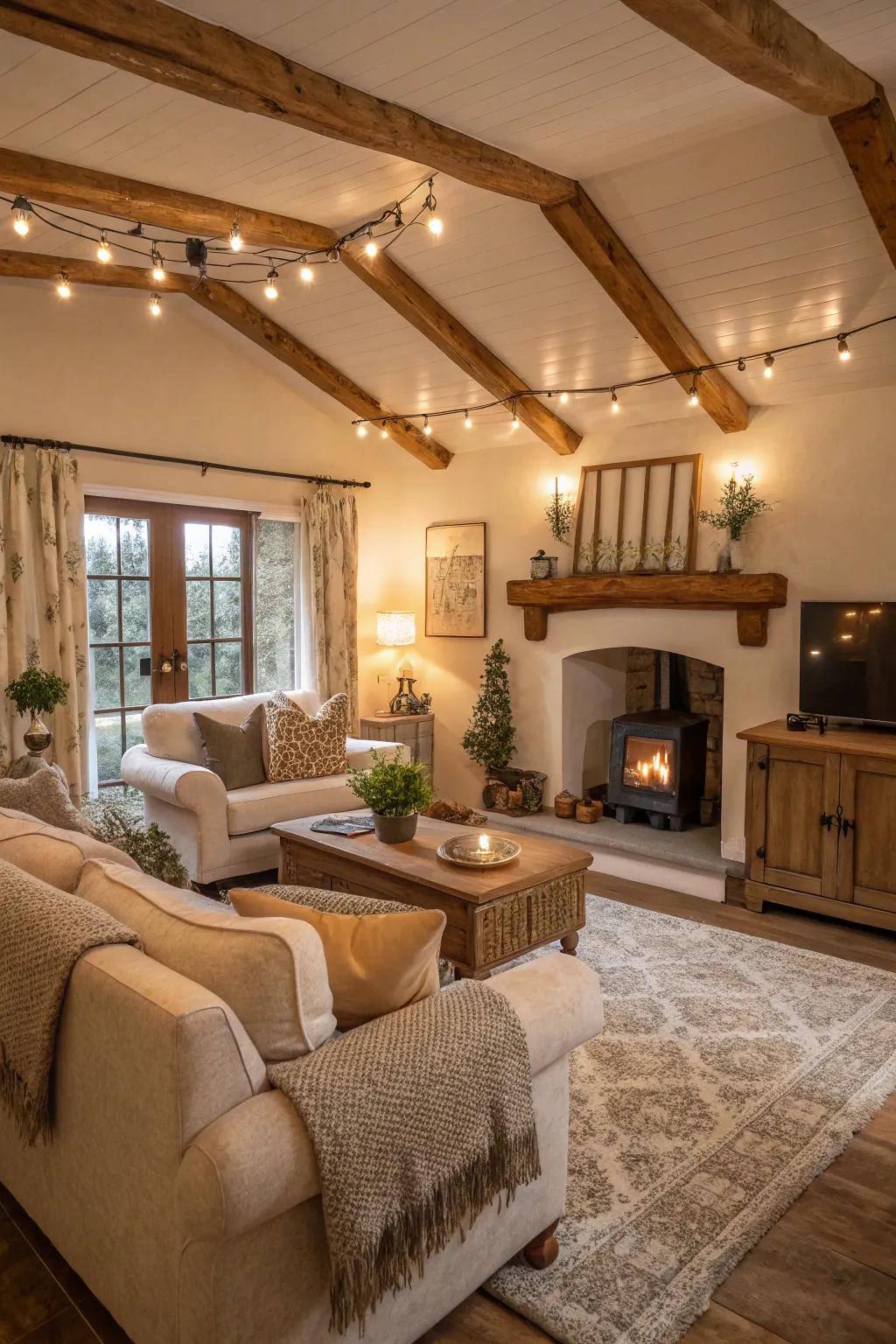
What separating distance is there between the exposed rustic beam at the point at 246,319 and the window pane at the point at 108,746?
2.40m

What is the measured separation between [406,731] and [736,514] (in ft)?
9.18

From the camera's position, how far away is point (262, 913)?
6.33ft

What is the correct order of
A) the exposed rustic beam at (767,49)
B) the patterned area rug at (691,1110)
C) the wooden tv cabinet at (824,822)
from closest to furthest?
the patterned area rug at (691,1110)
the exposed rustic beam at (767,49)
the wooden tv cabinet at (824,822)

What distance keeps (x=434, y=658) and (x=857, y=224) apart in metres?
3.94

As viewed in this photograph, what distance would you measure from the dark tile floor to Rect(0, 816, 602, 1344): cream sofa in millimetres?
126

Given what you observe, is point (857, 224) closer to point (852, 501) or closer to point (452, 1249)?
point (852, 501)

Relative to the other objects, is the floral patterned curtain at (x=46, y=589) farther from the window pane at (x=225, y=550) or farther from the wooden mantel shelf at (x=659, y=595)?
the wooden mantel shelf at (x=659, y=595)

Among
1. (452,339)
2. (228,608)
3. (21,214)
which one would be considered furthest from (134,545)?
(21,214)

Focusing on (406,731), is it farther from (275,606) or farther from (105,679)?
(105,679)

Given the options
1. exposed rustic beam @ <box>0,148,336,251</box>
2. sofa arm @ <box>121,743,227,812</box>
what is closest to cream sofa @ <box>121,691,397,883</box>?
sofa arm @ <box>121,743,227,812</box>

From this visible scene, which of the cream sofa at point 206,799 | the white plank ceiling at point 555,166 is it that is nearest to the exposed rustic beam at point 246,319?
the white plank ceiling at point 555,166

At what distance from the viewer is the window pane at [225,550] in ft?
19.4

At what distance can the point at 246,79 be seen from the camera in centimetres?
288

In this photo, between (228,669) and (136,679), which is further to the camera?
(228,669)
